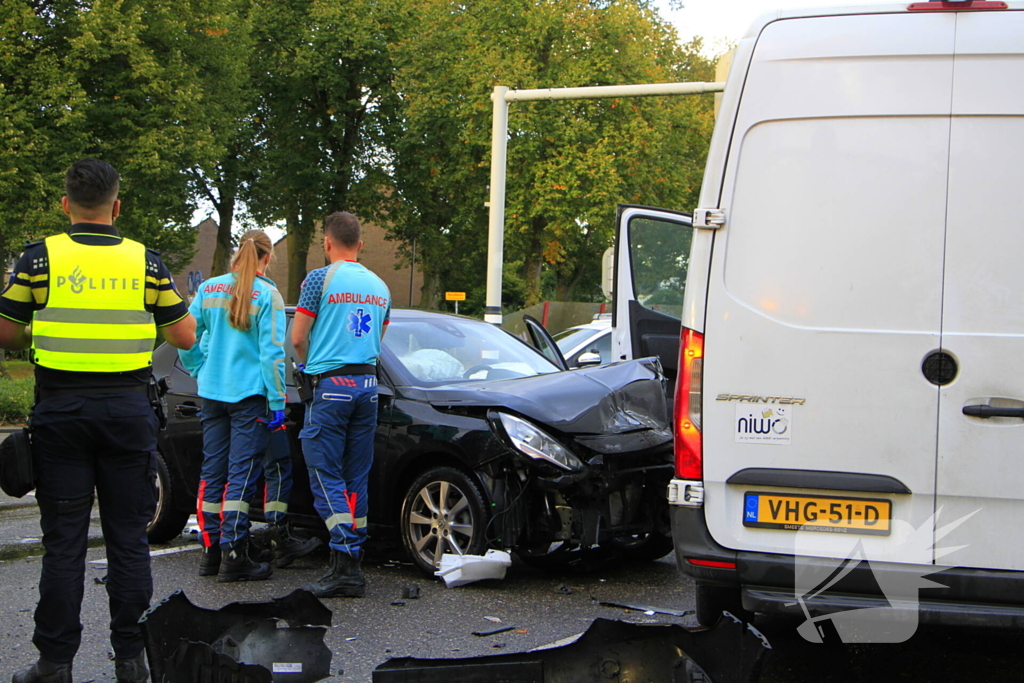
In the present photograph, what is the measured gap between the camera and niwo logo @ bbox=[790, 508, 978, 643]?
153 inches

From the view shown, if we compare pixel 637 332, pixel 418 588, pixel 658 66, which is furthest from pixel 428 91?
pixel 418 588

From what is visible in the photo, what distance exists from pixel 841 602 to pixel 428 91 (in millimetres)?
36538

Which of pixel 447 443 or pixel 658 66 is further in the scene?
pixel 658 66

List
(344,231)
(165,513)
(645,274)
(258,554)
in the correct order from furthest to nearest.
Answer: (645,274) < (165,513) < (258,554) < (344,231)

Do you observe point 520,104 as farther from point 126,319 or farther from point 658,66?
point 126,319

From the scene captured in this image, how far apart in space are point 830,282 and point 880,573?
104cm

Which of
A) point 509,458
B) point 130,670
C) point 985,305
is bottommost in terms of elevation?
point 130,670

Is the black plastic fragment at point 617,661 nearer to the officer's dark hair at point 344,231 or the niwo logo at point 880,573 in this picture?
the niwo logo at point 880,573

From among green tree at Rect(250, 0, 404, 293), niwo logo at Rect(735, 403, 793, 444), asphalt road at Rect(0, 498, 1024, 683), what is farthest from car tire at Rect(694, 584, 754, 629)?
green tree at Rect(250, 0, 404, 293)

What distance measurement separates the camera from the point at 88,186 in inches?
168

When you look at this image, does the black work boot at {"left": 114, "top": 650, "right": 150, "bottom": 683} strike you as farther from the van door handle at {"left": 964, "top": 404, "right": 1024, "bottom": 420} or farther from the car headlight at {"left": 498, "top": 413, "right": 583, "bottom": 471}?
the van door handle at {"left": 964, "top": 404, "right": 1024, "bottom": 420}

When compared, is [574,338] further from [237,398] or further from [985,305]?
[985,305]

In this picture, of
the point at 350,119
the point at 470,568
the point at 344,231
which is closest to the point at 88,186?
the point at 344,231

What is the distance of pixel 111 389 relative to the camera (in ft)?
13.9
